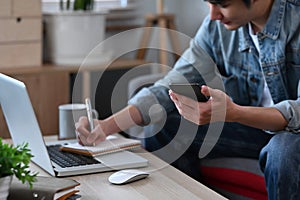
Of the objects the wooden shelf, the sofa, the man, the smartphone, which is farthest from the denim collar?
the wooden shelf

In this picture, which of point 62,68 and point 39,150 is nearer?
point 39,150

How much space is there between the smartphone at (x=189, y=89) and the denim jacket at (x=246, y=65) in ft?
1.11

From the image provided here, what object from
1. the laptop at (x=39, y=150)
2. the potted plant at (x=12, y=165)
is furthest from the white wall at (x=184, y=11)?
the potted plant at (x=12, y=165)

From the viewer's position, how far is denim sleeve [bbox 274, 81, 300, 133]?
1.84m

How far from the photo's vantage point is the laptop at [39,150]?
1.59 metres

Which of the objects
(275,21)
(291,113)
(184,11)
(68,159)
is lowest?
(68,159)

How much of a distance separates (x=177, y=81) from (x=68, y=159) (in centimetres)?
57

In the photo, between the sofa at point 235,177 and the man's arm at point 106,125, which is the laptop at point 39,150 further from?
the sofa at point 235,177

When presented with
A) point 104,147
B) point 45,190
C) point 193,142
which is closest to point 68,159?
point 104,147

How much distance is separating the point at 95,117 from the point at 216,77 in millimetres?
457

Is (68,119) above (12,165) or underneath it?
underneath

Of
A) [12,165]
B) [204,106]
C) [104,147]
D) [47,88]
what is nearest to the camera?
[12,165]

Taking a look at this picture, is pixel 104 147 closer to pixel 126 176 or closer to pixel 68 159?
pixel 68 159

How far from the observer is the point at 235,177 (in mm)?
2107
